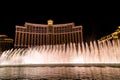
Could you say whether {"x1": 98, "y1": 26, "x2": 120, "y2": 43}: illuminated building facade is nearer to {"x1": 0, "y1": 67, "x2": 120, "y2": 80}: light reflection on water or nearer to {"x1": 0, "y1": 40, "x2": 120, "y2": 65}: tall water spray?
{"x1": 0, "y1": 40, "x2": 120, "y2": 65}: tall water spray

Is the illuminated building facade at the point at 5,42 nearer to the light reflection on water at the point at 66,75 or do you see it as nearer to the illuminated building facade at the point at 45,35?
the illuminated building facade at the point at 45,35

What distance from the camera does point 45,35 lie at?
7431 centimetres

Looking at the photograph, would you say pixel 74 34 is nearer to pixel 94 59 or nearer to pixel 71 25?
pixel 71 25

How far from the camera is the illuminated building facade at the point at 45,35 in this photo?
→ 71.1 m

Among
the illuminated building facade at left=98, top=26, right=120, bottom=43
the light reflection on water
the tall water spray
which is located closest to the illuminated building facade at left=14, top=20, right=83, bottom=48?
the illuminated building facade at left=98, top=26, right=120, bottom=43

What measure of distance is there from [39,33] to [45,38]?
336cm

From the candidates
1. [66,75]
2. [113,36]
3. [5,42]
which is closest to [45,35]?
[5,42]

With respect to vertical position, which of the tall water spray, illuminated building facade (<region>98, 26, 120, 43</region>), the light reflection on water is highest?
illuminated building facade (<region>98, 26, 120, 43</region>)

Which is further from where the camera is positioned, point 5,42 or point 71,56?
point 5,42

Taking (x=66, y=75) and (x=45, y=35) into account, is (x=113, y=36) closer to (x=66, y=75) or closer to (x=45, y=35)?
(x=45, y=35)

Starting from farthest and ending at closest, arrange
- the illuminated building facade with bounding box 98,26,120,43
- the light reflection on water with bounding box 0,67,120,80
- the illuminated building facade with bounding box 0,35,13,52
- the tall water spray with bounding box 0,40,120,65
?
the illuminated building facade with bounding box 0,35,13,52 → the illuminated building facade with bounding box 98,26,120,43 → the tall water spray with bounding box 0,40,120,65 → the light reflection on water with bounding box 0,67,120,80

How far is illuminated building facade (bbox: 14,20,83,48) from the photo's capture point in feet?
233

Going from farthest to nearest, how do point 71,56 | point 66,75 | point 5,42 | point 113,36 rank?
point 5,42
point 113,36
point 71,56
point 66,75

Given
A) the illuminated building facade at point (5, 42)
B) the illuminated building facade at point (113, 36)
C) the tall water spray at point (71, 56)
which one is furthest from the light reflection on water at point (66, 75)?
the illuminated building facade at point (5, 42)
